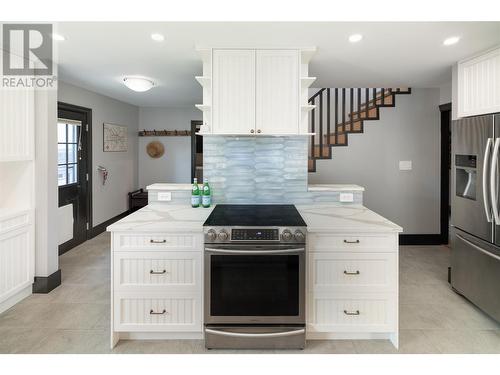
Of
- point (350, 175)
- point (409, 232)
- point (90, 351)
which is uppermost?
point (350, 175)

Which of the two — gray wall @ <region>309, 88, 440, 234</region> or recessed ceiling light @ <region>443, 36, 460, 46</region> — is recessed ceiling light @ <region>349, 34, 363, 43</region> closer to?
recessed ceiling light @ <region>443, 36, 460, 46</region>

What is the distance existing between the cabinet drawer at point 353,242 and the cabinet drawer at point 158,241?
0.80 m

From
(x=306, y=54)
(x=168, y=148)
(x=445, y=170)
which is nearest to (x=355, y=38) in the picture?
(x=306, y=54)

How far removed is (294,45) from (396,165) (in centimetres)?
292

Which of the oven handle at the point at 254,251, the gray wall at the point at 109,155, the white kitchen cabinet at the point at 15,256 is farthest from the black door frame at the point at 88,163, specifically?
the oven handle at the point at 254,251

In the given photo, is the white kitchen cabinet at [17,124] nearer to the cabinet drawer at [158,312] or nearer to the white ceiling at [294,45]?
the white ceiling at [294,45]

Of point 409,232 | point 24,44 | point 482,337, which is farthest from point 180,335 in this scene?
point 409,232

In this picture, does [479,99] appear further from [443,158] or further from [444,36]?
[443,158]

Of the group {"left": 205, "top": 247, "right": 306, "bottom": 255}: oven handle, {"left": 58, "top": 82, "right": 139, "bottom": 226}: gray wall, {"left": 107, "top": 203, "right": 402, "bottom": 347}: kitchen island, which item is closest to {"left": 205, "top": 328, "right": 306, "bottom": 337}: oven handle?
{"left": 107, "top": 203, "right": 402, "bottom": 347}: kitchen island

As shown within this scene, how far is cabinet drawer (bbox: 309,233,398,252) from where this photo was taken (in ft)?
7.80

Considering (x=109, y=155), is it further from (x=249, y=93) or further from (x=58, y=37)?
(x=249, y=93)

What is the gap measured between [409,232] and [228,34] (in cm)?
396

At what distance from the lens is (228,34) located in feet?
8.70

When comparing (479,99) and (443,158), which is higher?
(479,99)
